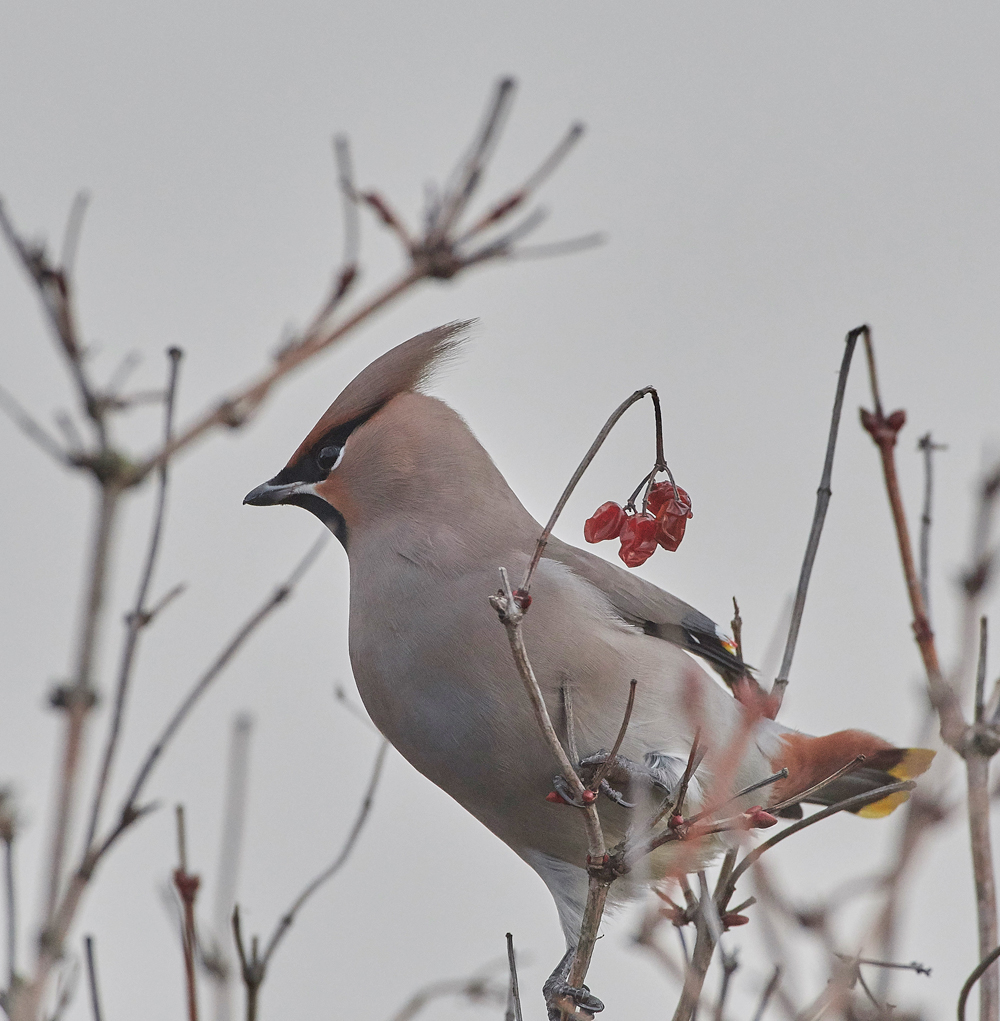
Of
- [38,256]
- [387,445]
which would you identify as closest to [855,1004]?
[38,256]

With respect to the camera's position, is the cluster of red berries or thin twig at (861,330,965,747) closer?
thin twig at (861,330,965,747)

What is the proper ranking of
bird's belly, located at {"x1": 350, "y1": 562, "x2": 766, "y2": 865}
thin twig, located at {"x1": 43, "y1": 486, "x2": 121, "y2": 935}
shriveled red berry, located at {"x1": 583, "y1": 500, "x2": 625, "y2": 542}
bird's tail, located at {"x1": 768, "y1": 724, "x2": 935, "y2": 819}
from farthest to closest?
bird's tail, located at {"x1": 768, "y1": 724, "x2": 935, "y2": 819}, bird's belly, located at {"x1": 350, "y1": 562, "x2": 766, "y2": 865}, shriveled red berry, located at {"x1": 583, "y1": 500, "x2": 625, "y2": 542}, thin twig, located at {"x1": 43, "y1": 486, "x2": 121, "y2": 935}

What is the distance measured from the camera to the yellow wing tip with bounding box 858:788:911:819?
404 cm

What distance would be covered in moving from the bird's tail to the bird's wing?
0.27 meters

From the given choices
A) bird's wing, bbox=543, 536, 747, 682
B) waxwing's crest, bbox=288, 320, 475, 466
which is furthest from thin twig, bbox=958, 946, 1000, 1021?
waxwing's crest, bbox=288, 320, 475, 466

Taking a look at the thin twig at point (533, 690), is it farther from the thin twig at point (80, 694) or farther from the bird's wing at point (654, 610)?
the bird's wing at point (654, 610)

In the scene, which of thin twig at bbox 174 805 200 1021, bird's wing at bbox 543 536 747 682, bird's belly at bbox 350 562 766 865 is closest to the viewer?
thin twig at bbox 174 805 200 1021

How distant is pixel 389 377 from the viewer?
13.5ft

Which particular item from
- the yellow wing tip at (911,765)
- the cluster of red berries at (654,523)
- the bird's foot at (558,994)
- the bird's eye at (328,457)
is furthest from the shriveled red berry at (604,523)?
the yellow wing tip at (911,765)

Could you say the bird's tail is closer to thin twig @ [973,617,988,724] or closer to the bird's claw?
the bird's claw

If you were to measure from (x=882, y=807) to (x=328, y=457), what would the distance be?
75.3 inches

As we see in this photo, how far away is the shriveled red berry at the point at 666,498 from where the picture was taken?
3.01 m

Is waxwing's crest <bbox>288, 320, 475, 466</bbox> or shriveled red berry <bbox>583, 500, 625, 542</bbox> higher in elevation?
waxwing's crest <bbox>288, 320, 475, 466</bbox>

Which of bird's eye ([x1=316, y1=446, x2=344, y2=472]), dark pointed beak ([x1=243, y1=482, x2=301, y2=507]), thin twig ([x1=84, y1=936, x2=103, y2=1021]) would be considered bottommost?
thin twig ([x1=84, y1=936, x2=103, y2=1021])
